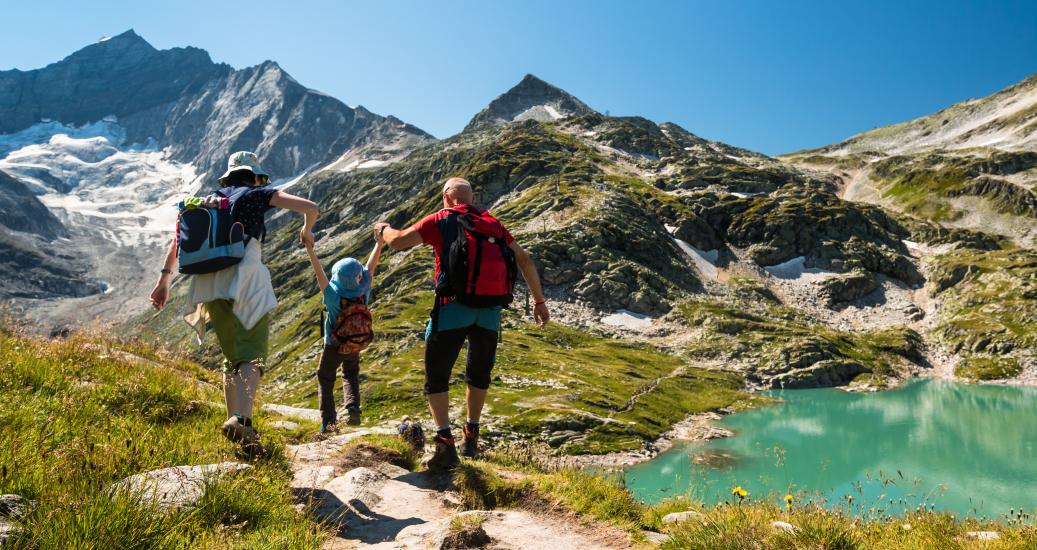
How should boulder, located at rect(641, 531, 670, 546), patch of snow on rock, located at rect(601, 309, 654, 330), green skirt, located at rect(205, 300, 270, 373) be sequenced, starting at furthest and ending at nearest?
patch of snow on rock, located at rect(601, 309, 654, 330), green skirt, located at rect(205, 300, 270, 373), boulder, located at rect(641, 531, 670, 546)

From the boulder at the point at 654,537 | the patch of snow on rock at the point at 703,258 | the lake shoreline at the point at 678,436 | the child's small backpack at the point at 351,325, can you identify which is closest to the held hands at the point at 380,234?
the child's small backpack at the point at 351,325

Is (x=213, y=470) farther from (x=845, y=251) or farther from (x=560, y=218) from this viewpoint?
(x=845, y=251)

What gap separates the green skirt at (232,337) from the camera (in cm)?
626

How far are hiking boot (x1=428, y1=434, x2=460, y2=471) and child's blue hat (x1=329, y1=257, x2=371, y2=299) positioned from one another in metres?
3.37

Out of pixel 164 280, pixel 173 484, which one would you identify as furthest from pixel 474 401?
pixel 164 280

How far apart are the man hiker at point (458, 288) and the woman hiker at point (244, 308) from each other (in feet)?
4.92

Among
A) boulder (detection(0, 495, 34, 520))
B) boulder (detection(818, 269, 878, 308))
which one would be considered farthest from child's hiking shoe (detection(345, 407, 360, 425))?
boulder (detection(818, 269, 878, 308))

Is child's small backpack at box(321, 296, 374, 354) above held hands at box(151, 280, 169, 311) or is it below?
below

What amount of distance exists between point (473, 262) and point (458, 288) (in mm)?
377

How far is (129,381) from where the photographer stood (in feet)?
23.9

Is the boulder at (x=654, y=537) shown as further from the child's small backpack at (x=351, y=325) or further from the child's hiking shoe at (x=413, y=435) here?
the child's small backpack at (x=351, y=325)

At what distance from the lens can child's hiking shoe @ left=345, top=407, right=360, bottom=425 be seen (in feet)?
36.7

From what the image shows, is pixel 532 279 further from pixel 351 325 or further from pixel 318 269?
pixel 351 325

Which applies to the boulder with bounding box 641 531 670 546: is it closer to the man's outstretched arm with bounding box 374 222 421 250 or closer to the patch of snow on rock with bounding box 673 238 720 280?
the man's outstretched arm with bounding box 374 222 421 250
